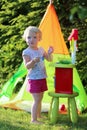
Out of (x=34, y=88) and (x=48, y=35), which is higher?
(x=48, y=35)

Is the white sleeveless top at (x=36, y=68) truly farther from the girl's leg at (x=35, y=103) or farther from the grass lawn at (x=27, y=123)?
the grass lawn at (x=27, y=123)

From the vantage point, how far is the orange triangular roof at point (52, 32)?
4.91m

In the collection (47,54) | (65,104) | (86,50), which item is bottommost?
(65,104)

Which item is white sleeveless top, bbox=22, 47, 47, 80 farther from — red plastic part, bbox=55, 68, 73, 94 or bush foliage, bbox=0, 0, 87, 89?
bush foliage, bbox=0, 0, 87, 89

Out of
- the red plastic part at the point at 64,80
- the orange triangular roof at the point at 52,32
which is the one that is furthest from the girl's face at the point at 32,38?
the orange triangular roof at the point at 52,32

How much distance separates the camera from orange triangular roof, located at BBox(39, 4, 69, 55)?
4910mm

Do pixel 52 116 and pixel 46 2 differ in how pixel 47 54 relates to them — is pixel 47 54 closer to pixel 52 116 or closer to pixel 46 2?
pixel 52 116

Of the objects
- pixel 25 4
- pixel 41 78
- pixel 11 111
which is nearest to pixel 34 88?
pixel 41 78

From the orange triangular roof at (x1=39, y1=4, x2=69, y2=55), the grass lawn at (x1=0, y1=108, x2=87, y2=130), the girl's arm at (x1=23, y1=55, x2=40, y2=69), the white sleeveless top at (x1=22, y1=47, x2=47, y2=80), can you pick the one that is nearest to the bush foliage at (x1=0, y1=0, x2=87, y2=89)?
the orange triangular roof at (x1=39, y1=4, x2=69, y2=55)

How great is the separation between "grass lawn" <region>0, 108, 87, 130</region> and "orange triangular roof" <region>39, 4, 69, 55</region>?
92 centimetres

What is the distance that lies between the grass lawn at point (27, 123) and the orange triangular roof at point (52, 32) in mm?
916

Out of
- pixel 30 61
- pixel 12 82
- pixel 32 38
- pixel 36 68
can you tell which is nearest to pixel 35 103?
pixel 36 68

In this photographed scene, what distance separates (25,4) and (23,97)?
1832mm

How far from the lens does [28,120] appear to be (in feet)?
14.7
